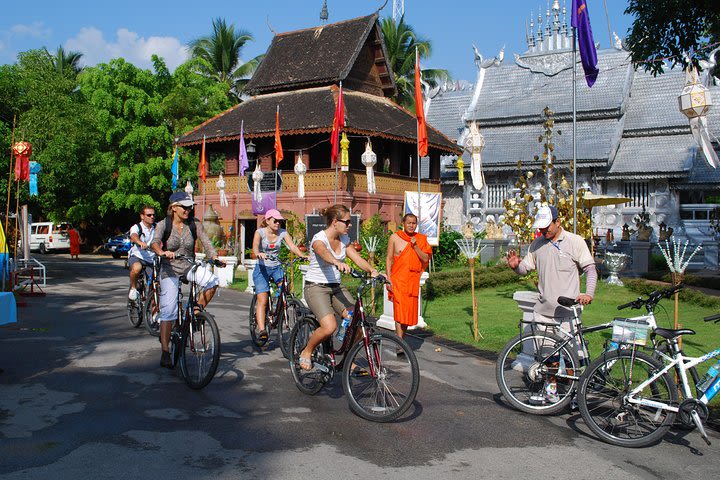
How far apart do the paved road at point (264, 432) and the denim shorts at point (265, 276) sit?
3.24 feet

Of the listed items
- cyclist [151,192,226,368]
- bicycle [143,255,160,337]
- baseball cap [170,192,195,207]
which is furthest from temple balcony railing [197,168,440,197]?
baseball cap [170,192,195,207]

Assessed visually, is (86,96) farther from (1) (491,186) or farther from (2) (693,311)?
(2) (693,311)

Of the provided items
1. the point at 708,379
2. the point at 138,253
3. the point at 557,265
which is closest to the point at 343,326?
the point at 557,265

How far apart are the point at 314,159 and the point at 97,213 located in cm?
1809

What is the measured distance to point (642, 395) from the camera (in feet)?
19.0

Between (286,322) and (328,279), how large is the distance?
7.29 feet

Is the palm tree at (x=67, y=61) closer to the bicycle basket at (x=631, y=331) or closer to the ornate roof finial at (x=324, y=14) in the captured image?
the ornate roof finial at (x=324, y=14)

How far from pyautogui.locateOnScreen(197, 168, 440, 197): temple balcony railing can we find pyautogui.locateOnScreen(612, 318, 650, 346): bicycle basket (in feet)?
74.9

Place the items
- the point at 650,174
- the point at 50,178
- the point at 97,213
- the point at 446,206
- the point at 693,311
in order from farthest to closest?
the point at 97,213 → the point at 446,206 → the point at 650,174 → the point at 50,178 → the point at 693,311

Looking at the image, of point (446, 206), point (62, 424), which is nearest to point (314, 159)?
point (446, 206)

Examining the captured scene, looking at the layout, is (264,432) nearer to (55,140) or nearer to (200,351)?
(200,351)

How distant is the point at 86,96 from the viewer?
3875 centimetres

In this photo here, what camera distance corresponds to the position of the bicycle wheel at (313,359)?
6.93m

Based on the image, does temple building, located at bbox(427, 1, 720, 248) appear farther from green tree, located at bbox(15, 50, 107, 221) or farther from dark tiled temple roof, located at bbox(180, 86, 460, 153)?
green tree, located at bbox(15, 50, 107, 221)
